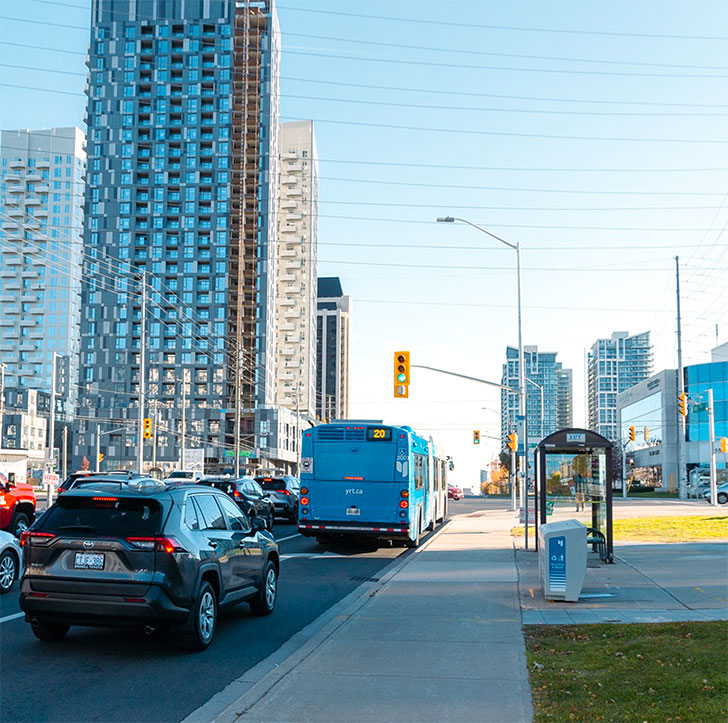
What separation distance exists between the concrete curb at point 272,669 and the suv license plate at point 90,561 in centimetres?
180

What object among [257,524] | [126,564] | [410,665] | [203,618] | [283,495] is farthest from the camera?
[283,495]

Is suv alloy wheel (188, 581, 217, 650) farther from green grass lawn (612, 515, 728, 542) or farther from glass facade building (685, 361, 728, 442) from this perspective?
glass facade building (685, 361, 728, 442)

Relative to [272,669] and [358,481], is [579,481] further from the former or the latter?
[272,669]

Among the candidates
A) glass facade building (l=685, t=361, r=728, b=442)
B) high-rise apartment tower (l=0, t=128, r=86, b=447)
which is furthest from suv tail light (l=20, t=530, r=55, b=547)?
high-rise apartment tower (l=0, t=128, r=86, b=447)

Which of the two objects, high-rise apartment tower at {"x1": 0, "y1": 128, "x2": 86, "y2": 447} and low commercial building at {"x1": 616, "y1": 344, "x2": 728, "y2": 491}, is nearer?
low commercial building at {"x1": 616, "y1": 344, "x2": 728, "y2": 491}

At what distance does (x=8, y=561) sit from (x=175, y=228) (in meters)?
110

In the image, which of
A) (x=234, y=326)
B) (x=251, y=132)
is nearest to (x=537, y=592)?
(x=234, y=326)

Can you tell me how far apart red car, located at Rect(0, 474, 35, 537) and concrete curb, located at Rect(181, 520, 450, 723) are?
31.1ft

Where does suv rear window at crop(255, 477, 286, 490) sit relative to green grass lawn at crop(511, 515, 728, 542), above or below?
above

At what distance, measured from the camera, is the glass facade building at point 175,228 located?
116812 mm

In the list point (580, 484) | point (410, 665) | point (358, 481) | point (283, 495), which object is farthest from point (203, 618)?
point (283, 495)

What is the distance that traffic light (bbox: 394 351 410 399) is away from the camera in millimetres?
29953

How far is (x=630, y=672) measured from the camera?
7.79 m

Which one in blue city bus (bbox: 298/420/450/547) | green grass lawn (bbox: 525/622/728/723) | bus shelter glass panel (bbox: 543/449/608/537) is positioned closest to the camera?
green grass lawn (bbox: 525/622/728/723)
